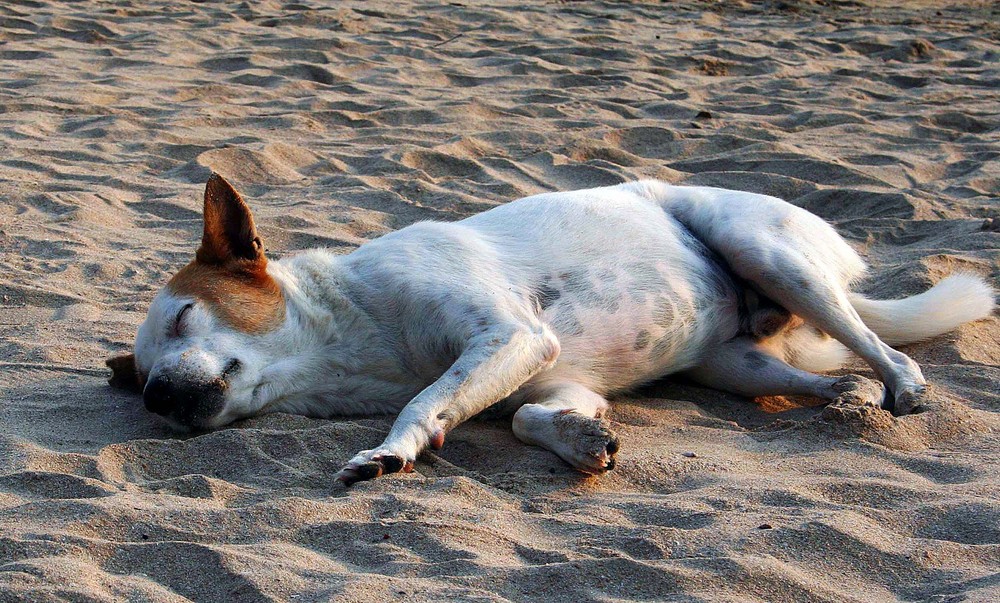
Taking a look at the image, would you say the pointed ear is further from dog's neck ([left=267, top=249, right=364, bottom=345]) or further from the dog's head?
dog's neck ([left=267, top=249, right=364, bottom=345])

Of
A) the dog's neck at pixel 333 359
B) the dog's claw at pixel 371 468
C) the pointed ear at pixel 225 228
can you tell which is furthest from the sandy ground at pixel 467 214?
the pointed ear at pixel 225 228

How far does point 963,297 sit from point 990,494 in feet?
5.74

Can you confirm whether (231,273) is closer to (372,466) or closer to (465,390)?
(465,390)

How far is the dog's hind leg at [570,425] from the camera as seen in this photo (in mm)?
3553

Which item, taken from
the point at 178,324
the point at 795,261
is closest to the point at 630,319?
the point at 795,261

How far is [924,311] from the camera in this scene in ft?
16.1

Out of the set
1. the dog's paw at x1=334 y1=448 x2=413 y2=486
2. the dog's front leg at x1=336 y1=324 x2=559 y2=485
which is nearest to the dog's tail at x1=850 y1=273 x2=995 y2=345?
the dog's front leg at x1=336 y1=324 x2=559 y2=485

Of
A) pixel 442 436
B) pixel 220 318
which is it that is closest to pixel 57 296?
pixel 220 318

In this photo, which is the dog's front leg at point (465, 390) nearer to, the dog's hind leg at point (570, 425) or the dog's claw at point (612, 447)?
the dog's hind leg at point (570, 425)

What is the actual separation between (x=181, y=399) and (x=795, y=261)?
2.37 metres

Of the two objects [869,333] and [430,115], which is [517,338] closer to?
[869,333]

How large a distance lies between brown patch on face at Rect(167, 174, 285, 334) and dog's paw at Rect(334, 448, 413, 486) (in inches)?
32.6

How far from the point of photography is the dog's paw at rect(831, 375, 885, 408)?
415 centimetres

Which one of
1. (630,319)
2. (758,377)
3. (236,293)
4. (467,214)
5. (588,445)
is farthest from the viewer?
(467,214)
